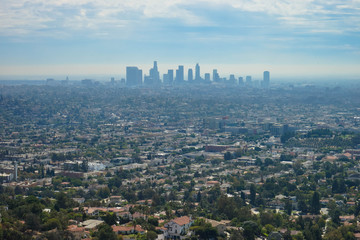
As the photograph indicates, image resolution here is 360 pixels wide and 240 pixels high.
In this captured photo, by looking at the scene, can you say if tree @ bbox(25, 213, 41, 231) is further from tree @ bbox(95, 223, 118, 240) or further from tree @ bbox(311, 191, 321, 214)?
tree @ bbox(311, 191, 321, 214)

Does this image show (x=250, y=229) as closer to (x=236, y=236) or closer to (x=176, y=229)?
(x=236, y=236)

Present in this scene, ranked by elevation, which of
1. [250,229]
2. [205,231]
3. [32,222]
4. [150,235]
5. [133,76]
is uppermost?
[133,76]

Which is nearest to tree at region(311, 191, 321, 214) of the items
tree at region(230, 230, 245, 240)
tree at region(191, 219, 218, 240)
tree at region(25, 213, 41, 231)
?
tree at region(230, 230, 245, 240)

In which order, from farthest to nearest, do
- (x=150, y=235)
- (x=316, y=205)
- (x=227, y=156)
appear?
(x=227, y=156) → (x=316, y=205) → (x=150, y=235)

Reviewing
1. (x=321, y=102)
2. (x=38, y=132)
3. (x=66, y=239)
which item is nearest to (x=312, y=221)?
(x=66, y=239)

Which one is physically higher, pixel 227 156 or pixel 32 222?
pixel 32 222

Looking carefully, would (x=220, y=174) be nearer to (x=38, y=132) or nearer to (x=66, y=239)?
(x=66, y=239)

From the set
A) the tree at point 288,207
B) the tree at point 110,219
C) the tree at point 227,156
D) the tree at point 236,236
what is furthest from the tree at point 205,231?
the tree at point 227,156

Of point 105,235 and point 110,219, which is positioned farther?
point 110,219

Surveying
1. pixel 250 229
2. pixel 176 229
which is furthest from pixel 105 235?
pixel 250 229

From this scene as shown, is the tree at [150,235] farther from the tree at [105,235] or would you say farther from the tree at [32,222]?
the tree at [32,222]
